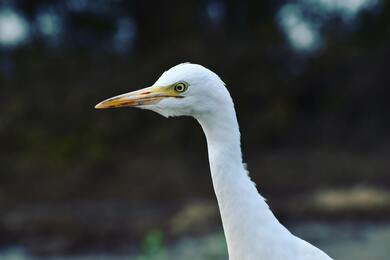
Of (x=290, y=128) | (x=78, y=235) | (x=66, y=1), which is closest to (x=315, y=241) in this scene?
(x=78, y=235)

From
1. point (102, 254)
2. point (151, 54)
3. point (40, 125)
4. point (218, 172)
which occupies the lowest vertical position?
point (218, 172)

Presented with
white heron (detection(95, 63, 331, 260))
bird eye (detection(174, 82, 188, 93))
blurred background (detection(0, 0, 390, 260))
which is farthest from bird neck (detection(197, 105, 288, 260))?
blurred background (detection(0, 0, 390, 260))

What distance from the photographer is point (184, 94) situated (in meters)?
3.26

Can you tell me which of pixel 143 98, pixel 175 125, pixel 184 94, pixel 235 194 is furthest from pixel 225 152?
pixel 175 125

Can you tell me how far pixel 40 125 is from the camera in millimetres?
17391

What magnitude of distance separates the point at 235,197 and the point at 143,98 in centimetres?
62

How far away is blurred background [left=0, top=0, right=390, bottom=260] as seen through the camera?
13.6 m

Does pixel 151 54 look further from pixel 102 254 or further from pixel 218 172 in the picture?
pixel 218 172

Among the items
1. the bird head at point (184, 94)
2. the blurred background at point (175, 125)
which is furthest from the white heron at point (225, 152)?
the blurred background at point (175, 125)

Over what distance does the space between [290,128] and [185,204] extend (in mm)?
4075

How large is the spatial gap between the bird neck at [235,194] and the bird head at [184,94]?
6 cm

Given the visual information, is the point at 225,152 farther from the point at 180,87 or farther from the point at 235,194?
the point at 180,87

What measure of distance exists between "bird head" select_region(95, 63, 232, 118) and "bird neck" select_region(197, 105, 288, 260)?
6 cm

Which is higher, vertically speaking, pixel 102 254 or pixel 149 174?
pixel 149 174
